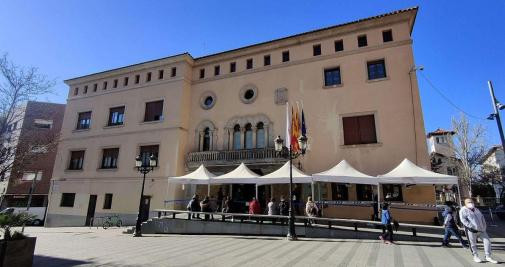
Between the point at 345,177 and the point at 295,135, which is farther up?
the point at 295,135

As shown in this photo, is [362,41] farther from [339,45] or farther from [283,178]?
[283,178]

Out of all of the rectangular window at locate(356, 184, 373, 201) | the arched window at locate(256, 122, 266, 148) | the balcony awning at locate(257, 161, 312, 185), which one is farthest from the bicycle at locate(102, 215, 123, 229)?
the rectangular window at locate(356, 184, 373, 201)

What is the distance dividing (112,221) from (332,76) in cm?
2001

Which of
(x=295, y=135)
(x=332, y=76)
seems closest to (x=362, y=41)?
(x=332, y=76)

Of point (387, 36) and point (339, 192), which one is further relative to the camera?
point (387, 36)

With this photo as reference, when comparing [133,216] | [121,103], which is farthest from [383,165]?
[121,103]

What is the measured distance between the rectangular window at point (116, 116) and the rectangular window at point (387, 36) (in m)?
21.8

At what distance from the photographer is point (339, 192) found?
17.6 meters

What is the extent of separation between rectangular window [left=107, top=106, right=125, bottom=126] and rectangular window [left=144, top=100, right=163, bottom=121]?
109 inches

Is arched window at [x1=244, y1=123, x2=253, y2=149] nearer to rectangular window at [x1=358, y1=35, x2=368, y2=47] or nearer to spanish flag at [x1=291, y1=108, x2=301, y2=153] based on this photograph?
spanish flag at [x1=291, y1=108, x2=301, y2=153]

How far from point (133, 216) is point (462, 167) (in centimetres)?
3251

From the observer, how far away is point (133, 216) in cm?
2252

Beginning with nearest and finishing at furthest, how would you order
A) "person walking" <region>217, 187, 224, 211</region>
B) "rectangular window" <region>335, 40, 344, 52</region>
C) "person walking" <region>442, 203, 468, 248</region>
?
"person walking" <region>442, 203, 468, 248</region> < "person walking" <region>217, 187, 224, 211</region> < "rectangular window" <region>335, 40, 344, 52</region>

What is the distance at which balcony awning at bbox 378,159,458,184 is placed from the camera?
13.1m
